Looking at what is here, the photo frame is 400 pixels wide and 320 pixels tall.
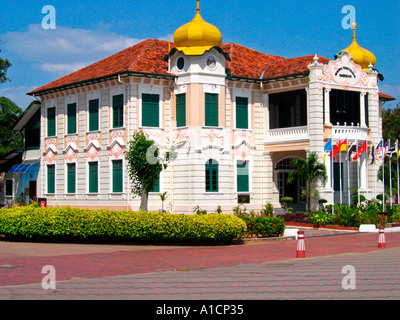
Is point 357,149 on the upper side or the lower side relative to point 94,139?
lower

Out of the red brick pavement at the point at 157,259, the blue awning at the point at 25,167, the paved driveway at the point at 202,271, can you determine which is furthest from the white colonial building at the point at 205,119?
the paved driveway at the point at 202,271

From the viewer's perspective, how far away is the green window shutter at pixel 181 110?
3316 cm

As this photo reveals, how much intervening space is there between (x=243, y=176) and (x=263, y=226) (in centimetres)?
1064

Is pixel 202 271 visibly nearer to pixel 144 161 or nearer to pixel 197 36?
pixel 144 161

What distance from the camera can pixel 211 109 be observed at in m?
33.2

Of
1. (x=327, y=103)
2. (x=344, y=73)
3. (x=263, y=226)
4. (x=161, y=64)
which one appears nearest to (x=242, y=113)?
(x=327, y=103)

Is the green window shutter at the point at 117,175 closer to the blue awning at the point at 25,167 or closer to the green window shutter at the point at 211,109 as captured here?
the green window shutter at the point at 211,109

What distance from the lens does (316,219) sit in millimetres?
30750

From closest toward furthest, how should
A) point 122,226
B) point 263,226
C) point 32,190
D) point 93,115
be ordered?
point 122,226, point 263,226, point 93,115, point 32,190

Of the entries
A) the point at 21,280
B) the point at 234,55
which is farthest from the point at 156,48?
the point at 21,280

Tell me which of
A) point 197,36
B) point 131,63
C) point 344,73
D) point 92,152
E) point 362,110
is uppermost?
point 197,36

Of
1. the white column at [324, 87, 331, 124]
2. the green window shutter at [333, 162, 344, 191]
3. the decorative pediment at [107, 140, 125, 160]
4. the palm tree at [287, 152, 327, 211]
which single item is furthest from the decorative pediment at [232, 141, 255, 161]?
the decorative pediment at [107, 140, 125, 160]

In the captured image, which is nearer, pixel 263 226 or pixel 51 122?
pixel 263 226

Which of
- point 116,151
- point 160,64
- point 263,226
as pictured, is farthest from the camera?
point 160,64
